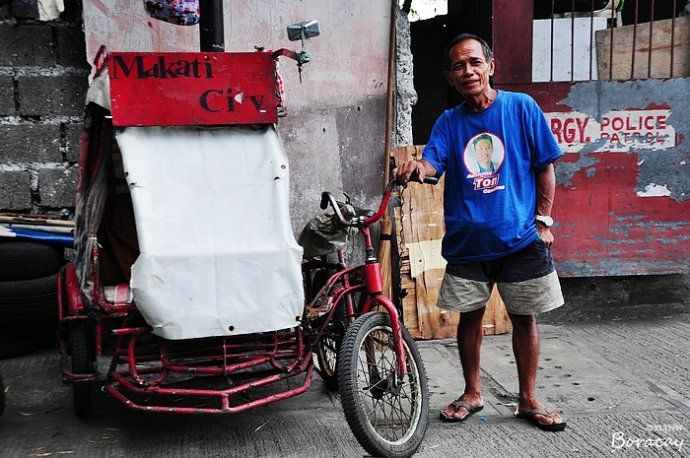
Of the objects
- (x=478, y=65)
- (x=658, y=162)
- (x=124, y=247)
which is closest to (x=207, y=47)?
(x=124, y=247)

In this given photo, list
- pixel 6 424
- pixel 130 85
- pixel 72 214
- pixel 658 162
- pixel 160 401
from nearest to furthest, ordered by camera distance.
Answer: pixel 130 85 < pixel 6 424 < pixel 160 401 < pixel 72 214 < pixel 658 162

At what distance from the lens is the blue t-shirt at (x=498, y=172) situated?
3.67 metres

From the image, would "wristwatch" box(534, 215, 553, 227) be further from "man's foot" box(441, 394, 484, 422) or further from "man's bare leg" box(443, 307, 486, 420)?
"man's foot" box(441, 394, 484, 422)

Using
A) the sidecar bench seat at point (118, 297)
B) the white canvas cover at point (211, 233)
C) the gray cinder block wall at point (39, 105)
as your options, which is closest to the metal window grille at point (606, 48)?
the white canvas cover at point (211, 233)

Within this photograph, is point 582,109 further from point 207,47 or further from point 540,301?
point 207,47

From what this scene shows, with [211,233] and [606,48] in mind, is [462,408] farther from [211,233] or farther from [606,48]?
[606,48]

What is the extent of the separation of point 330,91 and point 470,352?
8.16ft

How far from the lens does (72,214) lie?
5379mm

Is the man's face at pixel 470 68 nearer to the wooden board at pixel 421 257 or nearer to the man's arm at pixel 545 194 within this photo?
the man's arm at pixel 545 194

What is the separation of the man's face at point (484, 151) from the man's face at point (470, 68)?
0.24 meters

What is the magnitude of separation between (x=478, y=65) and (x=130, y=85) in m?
1.71

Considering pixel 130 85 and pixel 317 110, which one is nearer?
pixel 130 85

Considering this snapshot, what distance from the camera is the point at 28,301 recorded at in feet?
15.6

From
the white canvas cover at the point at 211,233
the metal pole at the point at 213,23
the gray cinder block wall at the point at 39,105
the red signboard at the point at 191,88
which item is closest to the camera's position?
the white canvas cover at the point at 211,233
